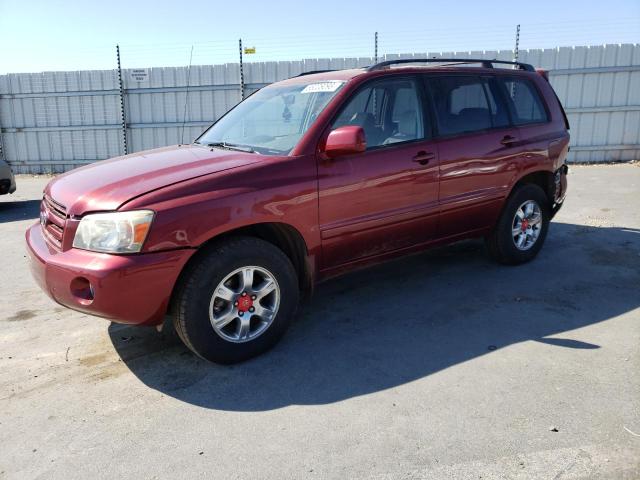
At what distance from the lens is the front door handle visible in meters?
4.21

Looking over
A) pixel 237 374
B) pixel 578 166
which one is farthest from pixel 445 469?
pixel 578 166

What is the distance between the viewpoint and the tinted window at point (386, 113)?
4008mm

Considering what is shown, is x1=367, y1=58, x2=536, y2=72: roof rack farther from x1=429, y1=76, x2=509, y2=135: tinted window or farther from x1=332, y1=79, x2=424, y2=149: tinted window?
x1=429, y1=76, x2=509, y2=135: tinted window

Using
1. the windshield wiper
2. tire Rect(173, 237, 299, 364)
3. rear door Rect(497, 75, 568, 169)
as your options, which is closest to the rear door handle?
rear door Rect(497, 75, 568, 169)

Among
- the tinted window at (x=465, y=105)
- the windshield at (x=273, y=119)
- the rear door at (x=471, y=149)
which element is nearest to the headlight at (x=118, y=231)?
the windshield at (x=273, y=119)

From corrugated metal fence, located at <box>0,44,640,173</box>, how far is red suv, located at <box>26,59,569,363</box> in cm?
854

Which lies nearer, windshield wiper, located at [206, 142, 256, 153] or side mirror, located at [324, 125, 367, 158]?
side mirror, located at [324, 125, 367, 158]

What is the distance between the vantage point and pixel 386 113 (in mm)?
4250

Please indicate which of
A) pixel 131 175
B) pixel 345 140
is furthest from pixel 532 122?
pixel 131 175

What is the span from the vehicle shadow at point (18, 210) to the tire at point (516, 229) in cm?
692

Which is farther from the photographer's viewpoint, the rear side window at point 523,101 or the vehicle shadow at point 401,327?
the rear side window at point 523,101

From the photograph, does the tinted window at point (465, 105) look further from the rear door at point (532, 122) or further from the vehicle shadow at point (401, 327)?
the vehicle shadow at point (401, 327)

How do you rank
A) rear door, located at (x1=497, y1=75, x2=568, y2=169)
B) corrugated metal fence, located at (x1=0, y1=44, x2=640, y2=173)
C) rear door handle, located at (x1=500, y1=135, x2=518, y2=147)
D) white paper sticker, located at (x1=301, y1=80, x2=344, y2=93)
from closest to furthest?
white paper sticker, located at (x1=301, y1=80, x2=344, y2=93) < rear door handle, located at (x1=500, y1=135, x2=518, y2=147) < rear door, located at (x1=497, y1=75, x2=568, y2=169) < corrugated metal fence, located at (x1=0, y1=44, x2=640, y2=173)

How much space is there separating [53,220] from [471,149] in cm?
324
